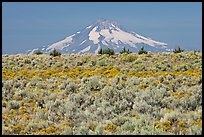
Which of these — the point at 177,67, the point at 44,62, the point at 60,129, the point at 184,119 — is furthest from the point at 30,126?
the point at 44,62

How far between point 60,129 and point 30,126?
81cm

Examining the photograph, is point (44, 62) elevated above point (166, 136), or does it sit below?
below

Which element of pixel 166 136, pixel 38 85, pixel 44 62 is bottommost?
pixel 44 62

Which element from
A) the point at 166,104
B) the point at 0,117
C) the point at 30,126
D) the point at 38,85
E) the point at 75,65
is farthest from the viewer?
the point at 75,65

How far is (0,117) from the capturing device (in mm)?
10281

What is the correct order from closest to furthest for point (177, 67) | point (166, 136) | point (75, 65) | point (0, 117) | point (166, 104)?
point (166, 136), point (0, 117), point (166, 104), point (177, 67), point (75, 65)

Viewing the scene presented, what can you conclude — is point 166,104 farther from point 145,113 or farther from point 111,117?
point 111,117

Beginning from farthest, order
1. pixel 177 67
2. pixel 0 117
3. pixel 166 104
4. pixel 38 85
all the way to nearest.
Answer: pixel 177 67, pixel 38 85, pixel 166 104, pixel 0 117

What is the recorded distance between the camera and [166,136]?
844cm

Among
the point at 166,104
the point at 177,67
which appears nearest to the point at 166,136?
the point at 166,104

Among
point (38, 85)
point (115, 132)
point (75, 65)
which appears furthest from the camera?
point (75, 65)

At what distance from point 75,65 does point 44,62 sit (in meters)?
2.82

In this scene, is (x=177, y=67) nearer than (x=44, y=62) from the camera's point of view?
Yes

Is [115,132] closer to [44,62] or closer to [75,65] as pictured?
[75,65]
